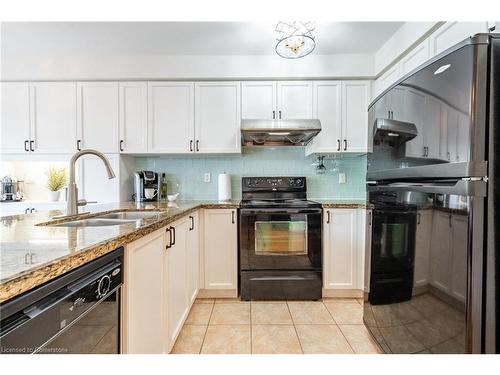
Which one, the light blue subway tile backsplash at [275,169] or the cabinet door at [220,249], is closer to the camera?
the cabinet door at [220,249]

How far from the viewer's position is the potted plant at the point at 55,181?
8.98 ft

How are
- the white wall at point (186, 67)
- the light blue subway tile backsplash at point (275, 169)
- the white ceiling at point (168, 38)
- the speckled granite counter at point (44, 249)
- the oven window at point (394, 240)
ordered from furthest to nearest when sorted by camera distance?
1. the light blue subway tile backsplash at point (275, 169)
2. the white wall at point (186, 67)
3. the white ceiling at point (168, 38)
4. the oven window at point (394, 240)
5. the speckled granite counter at point (44, 249)

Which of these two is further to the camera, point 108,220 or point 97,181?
point 97,181

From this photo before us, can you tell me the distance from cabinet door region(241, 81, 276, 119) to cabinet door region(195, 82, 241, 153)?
0.06m

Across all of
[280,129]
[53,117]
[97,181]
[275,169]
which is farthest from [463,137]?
[53,117]

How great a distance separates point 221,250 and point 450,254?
5.81 feet

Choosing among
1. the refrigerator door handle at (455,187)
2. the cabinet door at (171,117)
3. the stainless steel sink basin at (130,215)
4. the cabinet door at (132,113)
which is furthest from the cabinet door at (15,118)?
the refrigerator door handle at (455,187)

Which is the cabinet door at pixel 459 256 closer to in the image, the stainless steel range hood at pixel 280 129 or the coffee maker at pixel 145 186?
the stainless steel range hood at pixel 280 129

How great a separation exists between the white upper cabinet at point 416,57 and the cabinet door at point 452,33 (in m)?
0.06

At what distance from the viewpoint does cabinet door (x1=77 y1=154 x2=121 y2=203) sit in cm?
262

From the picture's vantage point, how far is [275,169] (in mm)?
2932

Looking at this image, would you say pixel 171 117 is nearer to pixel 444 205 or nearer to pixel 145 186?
pixel 145 186
